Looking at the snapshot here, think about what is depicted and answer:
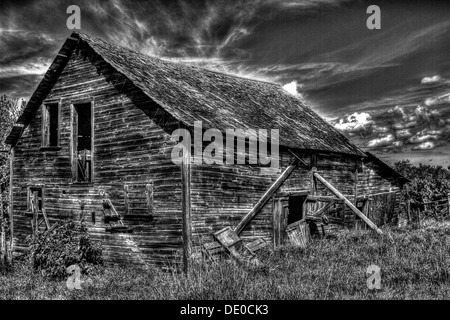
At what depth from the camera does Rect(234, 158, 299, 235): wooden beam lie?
41.6 feet

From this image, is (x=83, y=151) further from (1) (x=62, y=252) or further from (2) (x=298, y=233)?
(2) (x=298, y=233)

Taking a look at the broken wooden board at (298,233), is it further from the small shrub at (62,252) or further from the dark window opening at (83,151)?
the dark window opening at (83,151)

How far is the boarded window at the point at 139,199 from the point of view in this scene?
1178 centimetres

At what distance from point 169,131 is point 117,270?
3.93 meters

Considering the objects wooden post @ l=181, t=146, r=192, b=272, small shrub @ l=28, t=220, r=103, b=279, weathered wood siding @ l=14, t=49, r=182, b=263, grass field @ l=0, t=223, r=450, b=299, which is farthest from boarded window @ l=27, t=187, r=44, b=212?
wooden post @ l=181, t=146, r=192, b=272

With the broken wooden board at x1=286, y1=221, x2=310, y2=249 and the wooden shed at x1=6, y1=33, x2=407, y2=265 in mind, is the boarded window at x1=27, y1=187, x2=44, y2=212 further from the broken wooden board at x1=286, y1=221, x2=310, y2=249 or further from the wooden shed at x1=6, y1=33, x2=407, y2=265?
the broken wooden board at x1=286, y1=221, x2=310, y2=249

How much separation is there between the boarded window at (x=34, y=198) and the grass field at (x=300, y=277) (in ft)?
6.36

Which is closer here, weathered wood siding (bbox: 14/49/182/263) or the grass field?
the grass field

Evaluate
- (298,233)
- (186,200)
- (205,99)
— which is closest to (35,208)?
(186,200)

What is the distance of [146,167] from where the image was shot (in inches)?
470

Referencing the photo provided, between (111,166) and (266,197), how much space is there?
4657mm

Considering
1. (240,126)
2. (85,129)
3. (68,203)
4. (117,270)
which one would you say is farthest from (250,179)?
(85,129)

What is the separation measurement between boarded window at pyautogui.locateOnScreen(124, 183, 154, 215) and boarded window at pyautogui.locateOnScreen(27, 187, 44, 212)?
400 cm

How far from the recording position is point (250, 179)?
13227 millimetres
